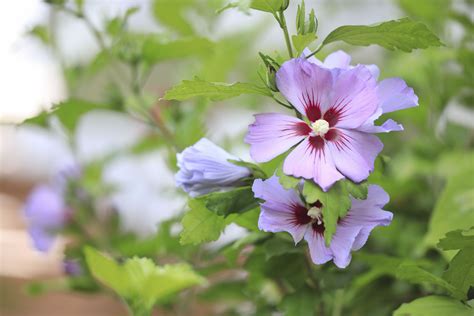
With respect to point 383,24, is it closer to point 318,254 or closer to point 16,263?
point 318,254

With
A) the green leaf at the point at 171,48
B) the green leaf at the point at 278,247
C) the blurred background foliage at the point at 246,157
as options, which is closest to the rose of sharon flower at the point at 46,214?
the blurred background foliage at the point at 246,157

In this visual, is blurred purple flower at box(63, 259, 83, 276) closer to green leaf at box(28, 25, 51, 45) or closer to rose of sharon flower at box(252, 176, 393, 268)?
green leaf at box(28, 25, 51, 45)

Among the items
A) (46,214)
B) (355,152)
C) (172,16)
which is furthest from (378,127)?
(46,214)

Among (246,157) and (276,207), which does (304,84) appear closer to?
(276,207)

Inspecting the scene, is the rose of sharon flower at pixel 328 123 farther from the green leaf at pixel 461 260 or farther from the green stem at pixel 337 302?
the green stem at pixel 337 302

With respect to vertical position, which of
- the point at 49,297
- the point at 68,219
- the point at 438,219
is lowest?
the point at 49,297

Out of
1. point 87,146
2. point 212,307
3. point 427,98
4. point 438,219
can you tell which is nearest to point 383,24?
point 438,219
